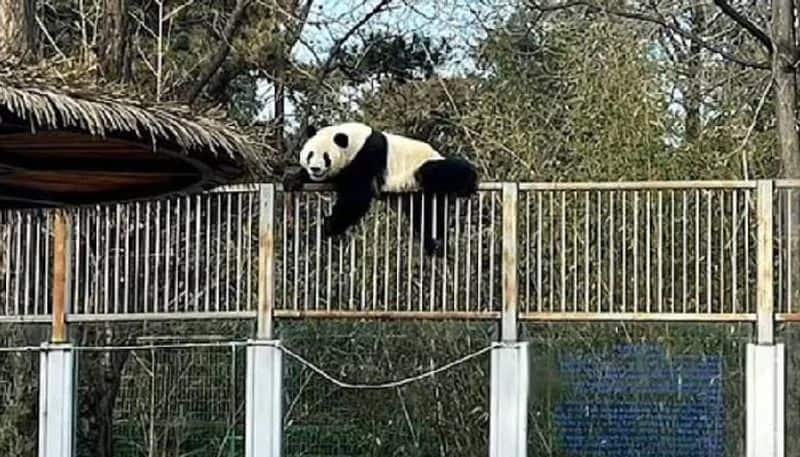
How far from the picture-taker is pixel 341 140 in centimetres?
731

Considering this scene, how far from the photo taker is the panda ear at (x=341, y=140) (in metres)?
7.28

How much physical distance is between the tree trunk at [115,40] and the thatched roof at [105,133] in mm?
4244

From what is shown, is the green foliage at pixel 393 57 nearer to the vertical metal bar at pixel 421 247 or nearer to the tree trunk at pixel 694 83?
the tree trunk at pixel 694 83

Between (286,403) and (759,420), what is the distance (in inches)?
89.5

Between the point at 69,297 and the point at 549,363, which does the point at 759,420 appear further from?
the point at 69,297

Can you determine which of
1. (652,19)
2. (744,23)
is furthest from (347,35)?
(744,23)

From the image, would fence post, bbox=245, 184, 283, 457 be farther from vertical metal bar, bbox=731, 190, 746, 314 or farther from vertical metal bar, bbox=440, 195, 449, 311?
vertical metal bar, bbox=731, 190, 746, 314

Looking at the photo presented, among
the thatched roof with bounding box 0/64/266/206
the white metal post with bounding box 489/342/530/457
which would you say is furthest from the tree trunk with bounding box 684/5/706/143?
the thatched roof with bounding box 0/64/266/206

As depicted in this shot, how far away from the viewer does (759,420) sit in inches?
252

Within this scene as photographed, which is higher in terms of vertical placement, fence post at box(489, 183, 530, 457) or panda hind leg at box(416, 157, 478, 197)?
panda hind leg at box(416, 157, 478, 197)

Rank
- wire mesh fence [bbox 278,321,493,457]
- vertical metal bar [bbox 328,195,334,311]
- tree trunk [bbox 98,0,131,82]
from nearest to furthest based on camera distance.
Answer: vertical metal bar [bbox 328,195,334,311] < wire mesh fence [bbox 278,321,493,457] < tree trunk [bbox 98,0,131,82]

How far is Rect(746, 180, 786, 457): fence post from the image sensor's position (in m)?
6.38

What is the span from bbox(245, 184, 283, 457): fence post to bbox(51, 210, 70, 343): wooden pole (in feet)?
3.07

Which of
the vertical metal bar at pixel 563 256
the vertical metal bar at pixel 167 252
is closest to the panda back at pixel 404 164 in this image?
the vertical metal bar at pixel 563 256
